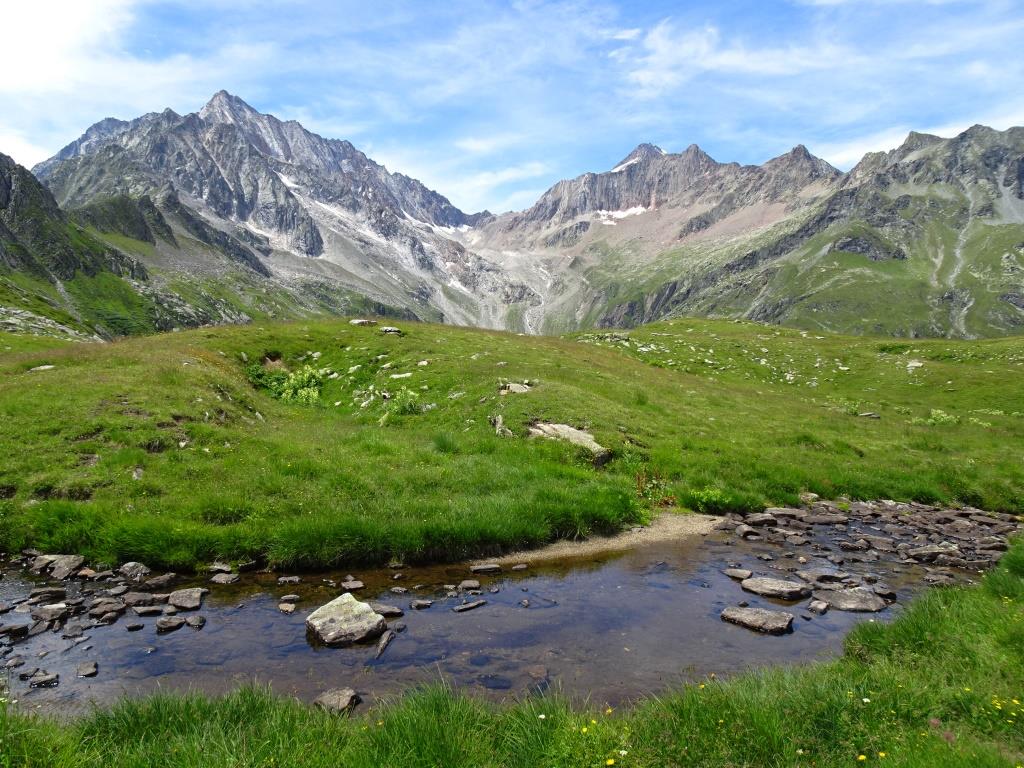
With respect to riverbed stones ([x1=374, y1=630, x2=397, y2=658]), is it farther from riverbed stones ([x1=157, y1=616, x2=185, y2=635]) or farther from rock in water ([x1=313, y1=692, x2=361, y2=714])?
riverbed stones ([x1=157, y1=616, x2=185, y2=635])

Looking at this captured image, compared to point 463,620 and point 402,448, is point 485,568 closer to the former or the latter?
point 463,620

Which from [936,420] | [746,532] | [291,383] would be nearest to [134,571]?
[746,532]

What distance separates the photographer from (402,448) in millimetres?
22641

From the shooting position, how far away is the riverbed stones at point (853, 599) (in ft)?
42.5

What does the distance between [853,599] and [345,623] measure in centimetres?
1223

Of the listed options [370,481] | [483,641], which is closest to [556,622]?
[483,641]

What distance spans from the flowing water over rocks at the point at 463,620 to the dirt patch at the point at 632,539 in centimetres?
49

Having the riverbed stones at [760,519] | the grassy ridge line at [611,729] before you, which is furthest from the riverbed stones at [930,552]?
the grassy ridge line at [611,729]

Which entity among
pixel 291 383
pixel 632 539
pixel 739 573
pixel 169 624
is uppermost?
pixel 291 383

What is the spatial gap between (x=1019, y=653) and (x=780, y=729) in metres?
4.89

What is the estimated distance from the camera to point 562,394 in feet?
98.3

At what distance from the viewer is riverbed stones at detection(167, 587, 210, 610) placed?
12000 mm

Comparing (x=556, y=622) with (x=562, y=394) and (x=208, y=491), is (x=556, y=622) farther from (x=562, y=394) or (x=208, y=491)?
(x=562, y=394)

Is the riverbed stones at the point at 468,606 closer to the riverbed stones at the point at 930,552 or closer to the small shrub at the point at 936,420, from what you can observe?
the riverbed stones at the point at 930,552
